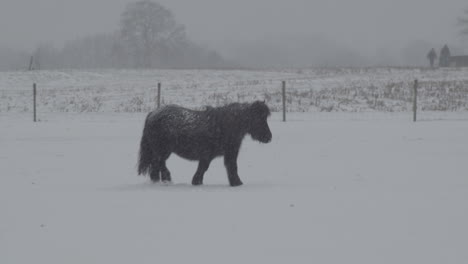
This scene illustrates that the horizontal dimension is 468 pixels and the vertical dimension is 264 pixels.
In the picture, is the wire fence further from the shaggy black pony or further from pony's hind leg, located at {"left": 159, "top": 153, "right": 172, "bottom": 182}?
pony's hind leg, located at {"left": 159, "top": 153, "right": 172, "bottom": 182}

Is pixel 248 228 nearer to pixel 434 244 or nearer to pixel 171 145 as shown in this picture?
pixel 434 244

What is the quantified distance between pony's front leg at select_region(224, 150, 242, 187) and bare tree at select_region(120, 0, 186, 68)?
2610 inches

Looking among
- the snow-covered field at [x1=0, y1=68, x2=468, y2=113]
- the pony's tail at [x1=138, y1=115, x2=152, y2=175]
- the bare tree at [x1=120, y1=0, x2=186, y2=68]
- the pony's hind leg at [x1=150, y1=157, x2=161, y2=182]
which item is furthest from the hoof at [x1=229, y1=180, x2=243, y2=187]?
the bare tree at [x1=120, y1=0, x2=186, y2=68]

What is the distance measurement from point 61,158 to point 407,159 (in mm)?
6435

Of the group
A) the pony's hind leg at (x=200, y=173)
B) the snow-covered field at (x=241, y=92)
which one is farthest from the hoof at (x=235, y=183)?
the snow-covered field at (x=241, y=92)

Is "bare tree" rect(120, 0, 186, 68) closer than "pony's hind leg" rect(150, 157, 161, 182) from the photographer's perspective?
No

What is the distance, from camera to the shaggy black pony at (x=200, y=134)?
27.9 feet

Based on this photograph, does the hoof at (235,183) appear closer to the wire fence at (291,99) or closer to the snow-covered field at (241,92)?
the wire fence at (291,99)

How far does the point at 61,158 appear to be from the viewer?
11930 mm

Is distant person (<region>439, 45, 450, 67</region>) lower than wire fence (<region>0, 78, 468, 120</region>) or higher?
higher

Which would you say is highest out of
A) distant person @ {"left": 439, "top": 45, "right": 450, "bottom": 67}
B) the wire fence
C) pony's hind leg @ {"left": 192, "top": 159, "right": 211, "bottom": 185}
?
distant person @ {"left": 439, "top": 45, "right": 450, "bottom": 67}

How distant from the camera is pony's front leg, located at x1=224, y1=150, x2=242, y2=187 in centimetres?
845

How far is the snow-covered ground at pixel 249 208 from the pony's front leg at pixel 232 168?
0.17 metres

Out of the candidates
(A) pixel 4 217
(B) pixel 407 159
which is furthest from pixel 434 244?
(B) pixel 407 159
